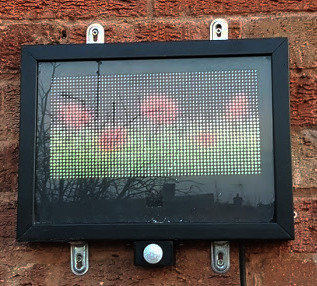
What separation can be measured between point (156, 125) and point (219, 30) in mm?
251

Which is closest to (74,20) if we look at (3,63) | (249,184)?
(3,63)

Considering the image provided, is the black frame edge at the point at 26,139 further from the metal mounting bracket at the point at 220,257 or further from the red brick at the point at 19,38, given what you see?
the metal mounting bracket at the point at 220,257

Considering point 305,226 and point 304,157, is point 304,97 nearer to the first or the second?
point 304,157

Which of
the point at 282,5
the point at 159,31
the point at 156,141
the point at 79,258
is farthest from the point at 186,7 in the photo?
the point at 79,258

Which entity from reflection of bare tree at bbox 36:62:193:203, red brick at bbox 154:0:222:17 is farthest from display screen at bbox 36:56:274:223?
red brick at bbox 154:0:222:17

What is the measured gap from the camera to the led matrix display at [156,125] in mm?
965

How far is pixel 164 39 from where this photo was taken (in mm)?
1044

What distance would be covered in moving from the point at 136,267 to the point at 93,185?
7.3 inches

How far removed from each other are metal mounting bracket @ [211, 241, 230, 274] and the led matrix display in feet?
0.47

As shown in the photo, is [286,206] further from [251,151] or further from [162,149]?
[162,149]

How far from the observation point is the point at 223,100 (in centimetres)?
98

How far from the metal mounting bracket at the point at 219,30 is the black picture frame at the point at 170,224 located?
5 cm

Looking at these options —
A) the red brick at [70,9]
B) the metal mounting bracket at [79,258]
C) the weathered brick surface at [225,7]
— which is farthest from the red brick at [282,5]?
the metal mounting bracket at [79,258]

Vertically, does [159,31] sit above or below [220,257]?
above
